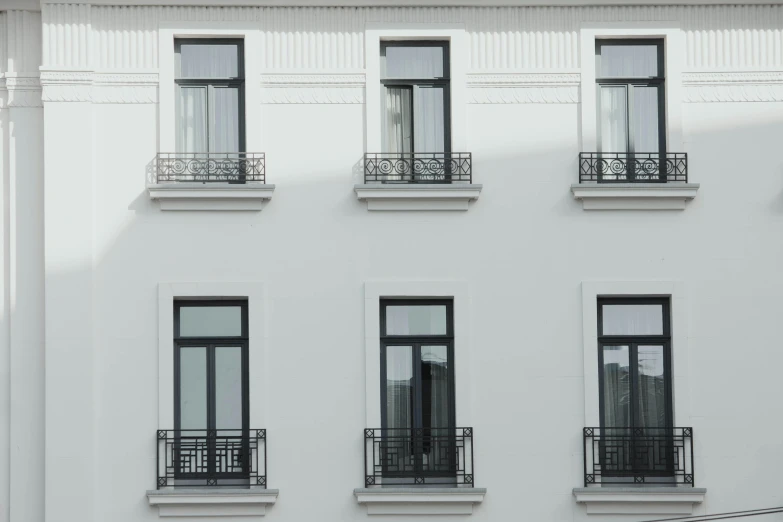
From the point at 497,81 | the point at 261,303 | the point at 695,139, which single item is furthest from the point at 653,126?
the point at 261,303

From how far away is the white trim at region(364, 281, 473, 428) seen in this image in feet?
56.1

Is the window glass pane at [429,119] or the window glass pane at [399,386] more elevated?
the window glass pane at [429,119]

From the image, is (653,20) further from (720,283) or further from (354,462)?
(354,462)

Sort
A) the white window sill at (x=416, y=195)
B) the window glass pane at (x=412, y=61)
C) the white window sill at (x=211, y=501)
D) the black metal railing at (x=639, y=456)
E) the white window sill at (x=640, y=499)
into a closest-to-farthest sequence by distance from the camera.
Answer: the white window sill at (x=211, y=501) < the white window sill at (x=640, y=499) < the black metal railing at (x=639, y=456) < the white window sill at (x=416, y=195) < the window glass pane at (x=412, y=61)

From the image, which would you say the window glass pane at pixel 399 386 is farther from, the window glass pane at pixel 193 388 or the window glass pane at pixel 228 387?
the window glass pane at pixel 193 388

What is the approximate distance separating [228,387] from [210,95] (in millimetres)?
4044

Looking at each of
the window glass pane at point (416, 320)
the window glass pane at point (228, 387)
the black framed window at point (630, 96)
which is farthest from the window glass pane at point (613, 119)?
the window glass pane at point (228, 387)

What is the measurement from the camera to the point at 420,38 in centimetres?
1778

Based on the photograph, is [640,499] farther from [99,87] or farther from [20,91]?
[20,91]

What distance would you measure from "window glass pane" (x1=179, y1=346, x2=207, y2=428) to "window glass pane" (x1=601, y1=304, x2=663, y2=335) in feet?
18.1

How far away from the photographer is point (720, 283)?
56.9 feet

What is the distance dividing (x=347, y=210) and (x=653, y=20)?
5024mm

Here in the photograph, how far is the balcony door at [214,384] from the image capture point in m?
17.1

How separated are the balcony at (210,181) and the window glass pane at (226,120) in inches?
5.9
